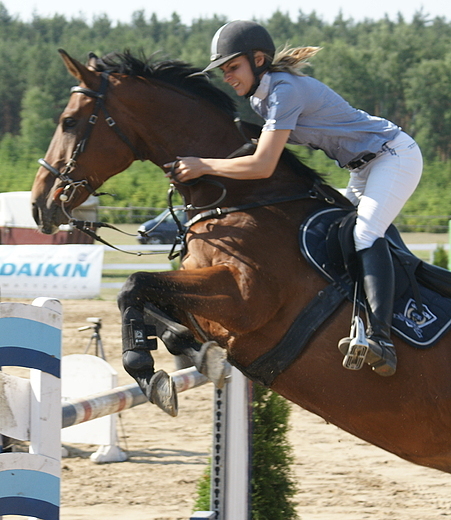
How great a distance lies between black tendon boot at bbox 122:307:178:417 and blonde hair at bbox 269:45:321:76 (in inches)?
49.4

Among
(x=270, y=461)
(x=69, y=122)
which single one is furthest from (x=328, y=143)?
(x=270, y=461)

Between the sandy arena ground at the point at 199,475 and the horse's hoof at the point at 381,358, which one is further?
the sandy arena ground at the point at 199,475

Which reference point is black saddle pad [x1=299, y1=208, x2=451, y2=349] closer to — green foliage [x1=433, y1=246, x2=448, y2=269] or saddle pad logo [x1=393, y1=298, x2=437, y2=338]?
saddle pad logo [x1=393, y1=298, x2=437, y2=338]

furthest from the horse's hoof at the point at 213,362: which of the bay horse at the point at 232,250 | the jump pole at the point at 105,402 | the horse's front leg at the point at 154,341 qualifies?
the jump pole at the point at 105,402

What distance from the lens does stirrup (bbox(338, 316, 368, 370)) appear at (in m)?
2.92

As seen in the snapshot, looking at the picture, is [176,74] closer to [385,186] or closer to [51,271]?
[385,186]

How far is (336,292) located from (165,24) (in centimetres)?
10871

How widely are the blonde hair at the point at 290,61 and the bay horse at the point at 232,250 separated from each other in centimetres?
38

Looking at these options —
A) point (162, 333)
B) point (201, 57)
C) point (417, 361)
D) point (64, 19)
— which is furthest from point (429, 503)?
point (64, 19)

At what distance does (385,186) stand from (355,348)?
0.76 metres

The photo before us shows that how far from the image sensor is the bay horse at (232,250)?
3027 millimetres

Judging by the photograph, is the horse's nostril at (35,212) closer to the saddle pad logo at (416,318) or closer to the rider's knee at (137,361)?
the rider's knee at (137,361)

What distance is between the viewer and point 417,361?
3109mm

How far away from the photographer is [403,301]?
316 centimetres
